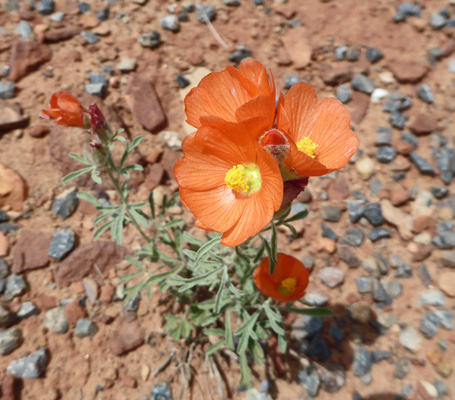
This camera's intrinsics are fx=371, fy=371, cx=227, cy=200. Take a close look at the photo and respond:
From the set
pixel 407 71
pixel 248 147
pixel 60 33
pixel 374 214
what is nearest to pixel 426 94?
pixel 407 71

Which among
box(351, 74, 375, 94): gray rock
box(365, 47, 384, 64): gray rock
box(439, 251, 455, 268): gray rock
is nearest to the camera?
box(439, 251, 455, 268): gray rock

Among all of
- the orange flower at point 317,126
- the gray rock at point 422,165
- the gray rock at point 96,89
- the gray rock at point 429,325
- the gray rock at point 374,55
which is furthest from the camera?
the gray rock at point 374,55

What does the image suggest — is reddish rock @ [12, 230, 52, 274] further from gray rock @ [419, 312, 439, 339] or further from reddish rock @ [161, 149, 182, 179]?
gray rock @ [419, 312, 439, 339]

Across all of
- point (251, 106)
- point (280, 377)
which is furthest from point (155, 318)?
point (251, 106)

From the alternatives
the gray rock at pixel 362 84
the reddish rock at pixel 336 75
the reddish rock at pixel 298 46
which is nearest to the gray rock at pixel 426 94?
the gray rock at pixel 362 84

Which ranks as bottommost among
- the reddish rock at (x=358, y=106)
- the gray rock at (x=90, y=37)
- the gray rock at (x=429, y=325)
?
the gray rock at (x=429, y=325)

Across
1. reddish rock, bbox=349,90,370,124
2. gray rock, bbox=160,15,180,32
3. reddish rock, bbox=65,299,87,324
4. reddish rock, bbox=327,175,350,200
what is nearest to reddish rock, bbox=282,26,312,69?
reddish rock, bbox=349,90,370,124

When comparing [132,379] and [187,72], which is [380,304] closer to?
[132,379]

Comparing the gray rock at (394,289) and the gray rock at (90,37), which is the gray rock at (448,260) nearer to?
the gray rock at (394,289)
